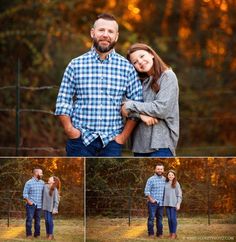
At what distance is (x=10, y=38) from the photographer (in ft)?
38.1

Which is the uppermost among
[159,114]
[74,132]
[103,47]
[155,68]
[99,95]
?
[103,47]

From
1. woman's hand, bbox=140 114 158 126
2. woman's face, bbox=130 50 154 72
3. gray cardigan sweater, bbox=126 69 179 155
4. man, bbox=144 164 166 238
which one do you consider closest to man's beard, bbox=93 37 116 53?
woman's face, bbox=130 50 154 72

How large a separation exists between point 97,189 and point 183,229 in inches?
22.6

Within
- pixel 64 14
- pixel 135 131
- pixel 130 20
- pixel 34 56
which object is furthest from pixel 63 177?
pixel 130 20

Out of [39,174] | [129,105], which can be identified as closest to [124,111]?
[129,105]

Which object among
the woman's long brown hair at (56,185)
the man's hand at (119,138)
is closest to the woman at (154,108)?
the man's hand at (119,138)

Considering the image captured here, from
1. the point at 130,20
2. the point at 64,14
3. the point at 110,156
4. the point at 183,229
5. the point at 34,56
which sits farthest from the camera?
the point at 130,20

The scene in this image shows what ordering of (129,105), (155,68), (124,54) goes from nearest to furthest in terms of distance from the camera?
(129,105), (155,68), (124,54)

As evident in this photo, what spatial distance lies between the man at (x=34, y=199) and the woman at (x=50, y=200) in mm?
33

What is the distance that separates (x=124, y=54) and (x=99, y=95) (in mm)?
6910

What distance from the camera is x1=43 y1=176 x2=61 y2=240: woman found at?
15.1 ft

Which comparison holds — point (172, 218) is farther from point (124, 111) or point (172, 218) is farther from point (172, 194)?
point (124, 111)

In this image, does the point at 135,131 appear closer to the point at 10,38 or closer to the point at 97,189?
the point at 97,189

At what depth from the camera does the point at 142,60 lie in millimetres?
5043
